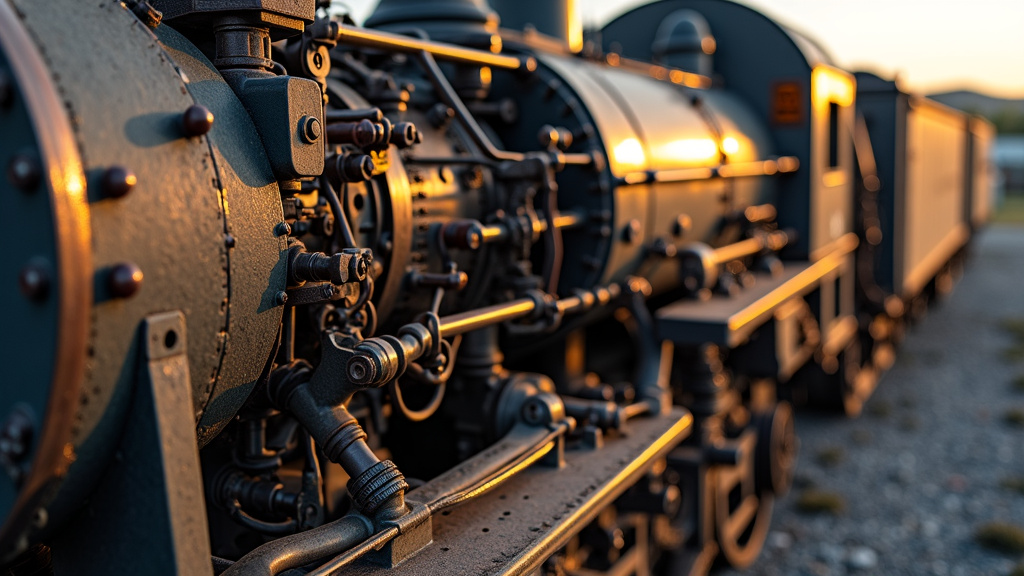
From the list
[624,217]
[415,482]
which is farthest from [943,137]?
[415,482]

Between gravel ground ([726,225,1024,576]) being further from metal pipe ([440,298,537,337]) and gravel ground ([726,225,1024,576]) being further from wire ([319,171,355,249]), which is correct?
wire ([319,171,355,249])

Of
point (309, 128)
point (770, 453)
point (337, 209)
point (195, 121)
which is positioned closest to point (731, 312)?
point (770, 453)

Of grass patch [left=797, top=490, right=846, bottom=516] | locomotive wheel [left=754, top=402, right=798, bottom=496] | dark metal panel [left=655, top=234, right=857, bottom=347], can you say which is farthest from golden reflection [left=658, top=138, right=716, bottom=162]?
grass patch [left=797, top=490, right=846, bottom=516]

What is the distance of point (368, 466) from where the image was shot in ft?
6.63

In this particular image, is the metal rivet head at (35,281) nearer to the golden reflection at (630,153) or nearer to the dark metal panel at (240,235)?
the dark metal panel at (240,235)

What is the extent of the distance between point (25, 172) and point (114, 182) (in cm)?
13

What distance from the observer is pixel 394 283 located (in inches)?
105

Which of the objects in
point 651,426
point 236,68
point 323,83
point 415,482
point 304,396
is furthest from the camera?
point 651,426

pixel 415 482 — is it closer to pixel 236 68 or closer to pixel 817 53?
pixel 236 68

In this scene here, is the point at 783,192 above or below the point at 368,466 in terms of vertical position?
above

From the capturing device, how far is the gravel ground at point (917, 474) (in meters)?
5.14

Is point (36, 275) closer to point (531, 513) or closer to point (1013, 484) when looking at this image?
point (531, 513)

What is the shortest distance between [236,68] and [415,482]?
1.28m

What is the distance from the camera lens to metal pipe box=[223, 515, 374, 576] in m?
1.77
